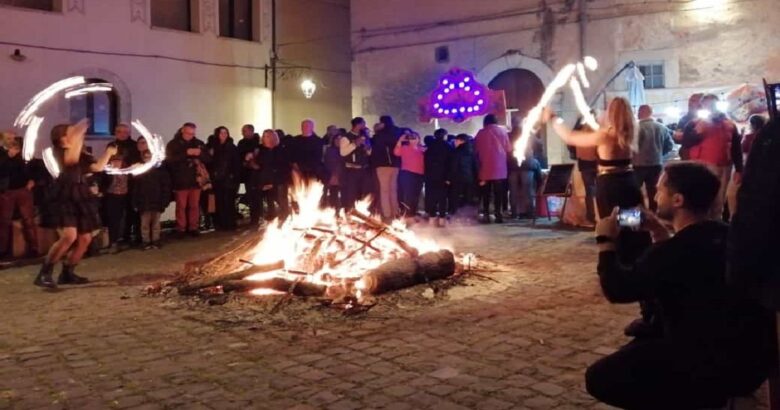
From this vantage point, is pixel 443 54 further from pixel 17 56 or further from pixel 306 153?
pixel 17 56

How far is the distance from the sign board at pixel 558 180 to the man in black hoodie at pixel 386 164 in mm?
2795

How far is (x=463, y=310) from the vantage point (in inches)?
280

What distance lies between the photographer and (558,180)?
14281 mm

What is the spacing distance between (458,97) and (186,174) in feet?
23.5

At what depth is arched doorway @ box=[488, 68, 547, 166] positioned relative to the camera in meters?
17.6

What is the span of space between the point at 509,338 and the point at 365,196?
8.75 meters

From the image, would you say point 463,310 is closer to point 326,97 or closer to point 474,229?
point 474,229

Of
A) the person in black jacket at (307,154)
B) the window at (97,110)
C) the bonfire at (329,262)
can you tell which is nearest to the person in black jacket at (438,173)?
the person in black jacket at (307,154)

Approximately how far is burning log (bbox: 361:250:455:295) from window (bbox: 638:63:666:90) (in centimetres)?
917

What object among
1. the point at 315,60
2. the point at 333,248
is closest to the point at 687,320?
the point at 333,248

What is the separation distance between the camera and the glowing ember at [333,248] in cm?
780

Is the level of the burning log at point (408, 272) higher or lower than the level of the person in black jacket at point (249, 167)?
lower

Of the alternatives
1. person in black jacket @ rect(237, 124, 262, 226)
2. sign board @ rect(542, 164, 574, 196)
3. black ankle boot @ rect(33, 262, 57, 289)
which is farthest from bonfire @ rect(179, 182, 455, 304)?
sign board @ rect(542, 164, 574, 196)

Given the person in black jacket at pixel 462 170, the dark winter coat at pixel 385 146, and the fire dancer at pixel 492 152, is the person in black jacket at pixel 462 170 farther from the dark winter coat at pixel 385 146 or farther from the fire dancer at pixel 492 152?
the dark winter coat at pixel 385 146
